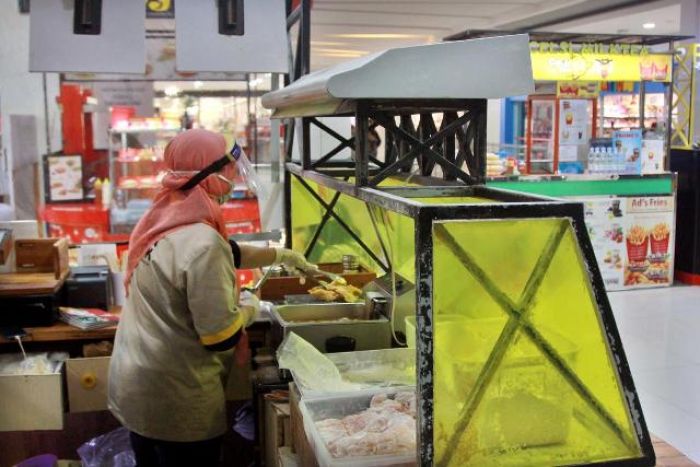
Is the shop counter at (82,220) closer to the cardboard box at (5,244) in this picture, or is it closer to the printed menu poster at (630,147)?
the cardboard box at (5,244)

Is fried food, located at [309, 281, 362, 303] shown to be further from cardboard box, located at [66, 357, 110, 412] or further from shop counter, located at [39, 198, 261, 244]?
shop counter, located at [39, 198, 261, 244]

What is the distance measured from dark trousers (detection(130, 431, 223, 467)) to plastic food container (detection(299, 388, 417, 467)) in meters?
0.62

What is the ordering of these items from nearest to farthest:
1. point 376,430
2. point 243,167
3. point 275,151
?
point 376,430 → point 243,167 → point 275,151

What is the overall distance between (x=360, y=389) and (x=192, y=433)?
2.30ft

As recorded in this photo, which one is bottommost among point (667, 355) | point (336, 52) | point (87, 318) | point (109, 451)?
point (667, 355)

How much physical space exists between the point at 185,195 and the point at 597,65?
6.54 meters

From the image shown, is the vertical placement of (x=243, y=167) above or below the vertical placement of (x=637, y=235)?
above

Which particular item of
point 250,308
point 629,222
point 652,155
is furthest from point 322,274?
→ point 652,155

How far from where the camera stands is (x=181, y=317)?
267cm

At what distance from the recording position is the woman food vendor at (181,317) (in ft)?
8.49

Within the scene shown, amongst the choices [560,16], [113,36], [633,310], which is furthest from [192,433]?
[560,16]

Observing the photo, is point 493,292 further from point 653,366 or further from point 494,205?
point 653,366

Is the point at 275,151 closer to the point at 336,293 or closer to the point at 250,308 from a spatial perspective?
the point at 336,293

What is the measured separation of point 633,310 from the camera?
725 centimetres
